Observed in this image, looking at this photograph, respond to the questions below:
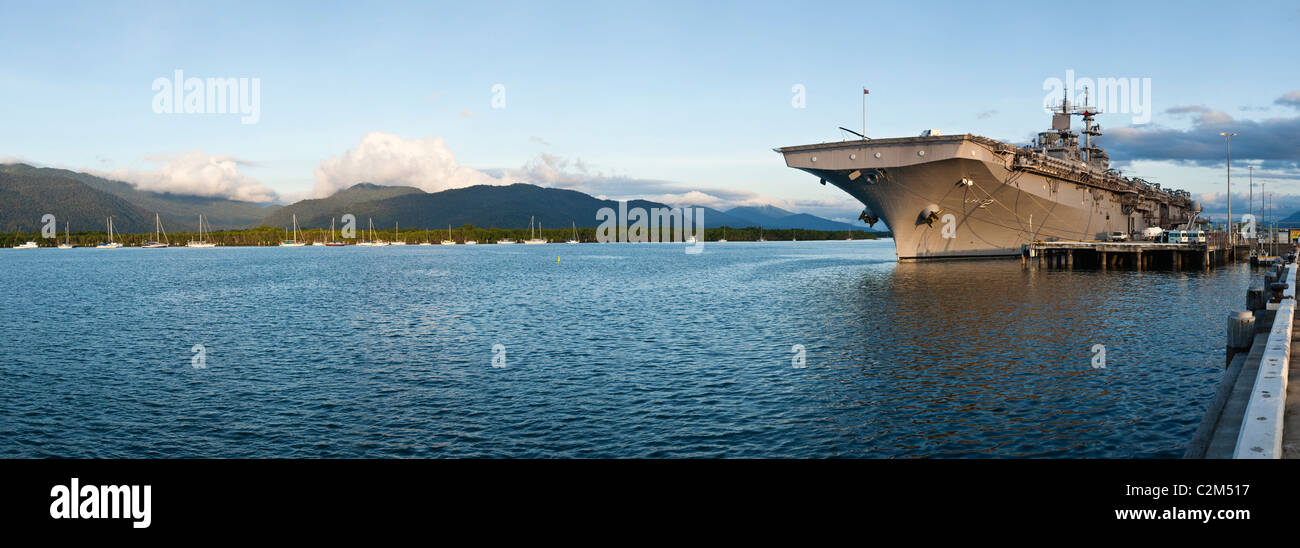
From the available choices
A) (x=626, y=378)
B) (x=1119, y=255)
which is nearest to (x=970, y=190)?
(x=1119, y=255)

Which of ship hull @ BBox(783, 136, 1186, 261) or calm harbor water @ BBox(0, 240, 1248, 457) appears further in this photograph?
ship hull @ BBox(783, 136, 1186, 261)

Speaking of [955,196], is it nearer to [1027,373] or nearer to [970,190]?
[970,190]

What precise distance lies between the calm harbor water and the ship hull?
58.3ft

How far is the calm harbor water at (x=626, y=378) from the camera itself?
13.3m

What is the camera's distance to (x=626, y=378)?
18672 millimetres

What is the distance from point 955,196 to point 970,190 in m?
1.14

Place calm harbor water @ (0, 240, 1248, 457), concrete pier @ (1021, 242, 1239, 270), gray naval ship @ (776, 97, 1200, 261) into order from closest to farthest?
1. calm harbor water @ (0, 240, 1248, 457)
2. gray naval ship @ (776, 97, 1200, 261)
3. concrete pier @ (1021, 242, 1239, 270)

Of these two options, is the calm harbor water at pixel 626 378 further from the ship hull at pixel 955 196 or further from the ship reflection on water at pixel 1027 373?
the ship hull at pixel 955 196

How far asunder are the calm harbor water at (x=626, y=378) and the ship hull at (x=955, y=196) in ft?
58.3

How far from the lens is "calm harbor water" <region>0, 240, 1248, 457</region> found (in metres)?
13.3

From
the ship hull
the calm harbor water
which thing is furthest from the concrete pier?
the calm harbor water

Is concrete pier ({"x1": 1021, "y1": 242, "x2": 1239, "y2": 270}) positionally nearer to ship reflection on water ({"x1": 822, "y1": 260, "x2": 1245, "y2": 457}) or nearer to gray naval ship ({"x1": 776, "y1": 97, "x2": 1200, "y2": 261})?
gray naval ship ({"x1": 776, "y1": 97, "x2": 1200, "y2": 261})

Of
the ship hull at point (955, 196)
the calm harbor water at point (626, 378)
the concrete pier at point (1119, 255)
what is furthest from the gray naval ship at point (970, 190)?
the calm harbor water at point (626, 378)
